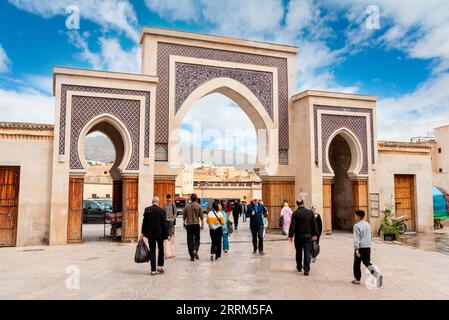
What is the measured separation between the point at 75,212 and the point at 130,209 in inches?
57.4

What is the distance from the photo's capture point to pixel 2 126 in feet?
34.7

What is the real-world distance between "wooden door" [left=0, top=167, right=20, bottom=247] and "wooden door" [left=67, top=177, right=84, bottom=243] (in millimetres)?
1360

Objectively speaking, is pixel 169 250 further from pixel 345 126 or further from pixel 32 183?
pixel 345 126

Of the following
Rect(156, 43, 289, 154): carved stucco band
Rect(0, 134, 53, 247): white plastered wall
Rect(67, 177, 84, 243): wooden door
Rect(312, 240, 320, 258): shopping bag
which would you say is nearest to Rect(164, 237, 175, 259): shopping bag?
Rect(312, 240, 320, 258): shopping bag

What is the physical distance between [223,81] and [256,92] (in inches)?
51.3

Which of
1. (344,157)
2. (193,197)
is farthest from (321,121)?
(193,197)

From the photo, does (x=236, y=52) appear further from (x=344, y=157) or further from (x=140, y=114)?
(x=344, y=157)

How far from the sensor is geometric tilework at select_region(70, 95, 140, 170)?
435 inches

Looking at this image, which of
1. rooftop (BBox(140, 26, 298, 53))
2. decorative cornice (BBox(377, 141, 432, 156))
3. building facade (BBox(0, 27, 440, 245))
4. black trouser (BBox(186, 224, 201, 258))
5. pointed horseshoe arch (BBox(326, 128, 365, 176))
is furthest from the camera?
Result: decorative cornice (BBox(377, 141, 432, 156))

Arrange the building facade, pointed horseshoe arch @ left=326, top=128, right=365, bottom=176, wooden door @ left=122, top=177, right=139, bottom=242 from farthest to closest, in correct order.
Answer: pointed horseshoe arch @ left=326, top=128, right=365, bottom=176 < wooden door @ left=122, top=177, right=139, bottom=242 < the building facade

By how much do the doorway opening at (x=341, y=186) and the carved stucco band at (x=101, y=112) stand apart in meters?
7.56

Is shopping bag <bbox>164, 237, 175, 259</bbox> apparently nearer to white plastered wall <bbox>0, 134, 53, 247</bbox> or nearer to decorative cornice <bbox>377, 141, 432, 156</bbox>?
white plastered wall <bbox>0, 134, 53, 247</bbox>

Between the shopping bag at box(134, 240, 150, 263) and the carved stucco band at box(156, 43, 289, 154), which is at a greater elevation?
the carved stucco band at box(156, 43, 289, 154)
